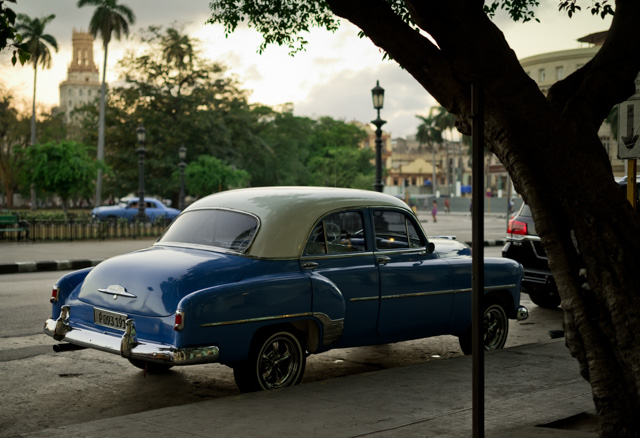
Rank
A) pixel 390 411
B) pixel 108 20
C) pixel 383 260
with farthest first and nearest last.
Result: pixel 108 20
pixel 383 260
pixel 390 411

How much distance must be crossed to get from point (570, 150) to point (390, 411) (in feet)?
6.96

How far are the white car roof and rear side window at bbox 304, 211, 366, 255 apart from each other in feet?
0.26

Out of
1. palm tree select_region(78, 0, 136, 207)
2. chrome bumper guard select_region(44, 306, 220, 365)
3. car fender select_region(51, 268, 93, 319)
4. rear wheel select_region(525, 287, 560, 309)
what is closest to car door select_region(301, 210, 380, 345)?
chrome bumper guard select_region(44, 306, 220, 365)

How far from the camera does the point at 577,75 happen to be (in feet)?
17.6

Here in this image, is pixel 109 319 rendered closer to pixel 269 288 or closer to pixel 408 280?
pixel 269 288

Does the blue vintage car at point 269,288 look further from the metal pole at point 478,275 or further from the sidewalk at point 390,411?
the metal pole at point 478,275

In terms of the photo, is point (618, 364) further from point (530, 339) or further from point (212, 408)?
point (530, 339)

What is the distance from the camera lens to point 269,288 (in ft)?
20.8

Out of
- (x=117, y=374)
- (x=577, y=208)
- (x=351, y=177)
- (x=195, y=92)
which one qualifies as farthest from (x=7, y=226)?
(x=351, y=177)

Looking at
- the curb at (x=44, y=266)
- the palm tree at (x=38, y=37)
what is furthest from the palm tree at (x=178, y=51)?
the curb at (x=44, y=266)

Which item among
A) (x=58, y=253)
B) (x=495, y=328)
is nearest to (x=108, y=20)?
(x=58, y=253)

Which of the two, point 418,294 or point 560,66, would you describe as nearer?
point 418,294

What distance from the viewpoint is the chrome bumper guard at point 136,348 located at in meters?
5.90

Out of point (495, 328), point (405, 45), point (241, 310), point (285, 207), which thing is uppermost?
point (405, 45)
